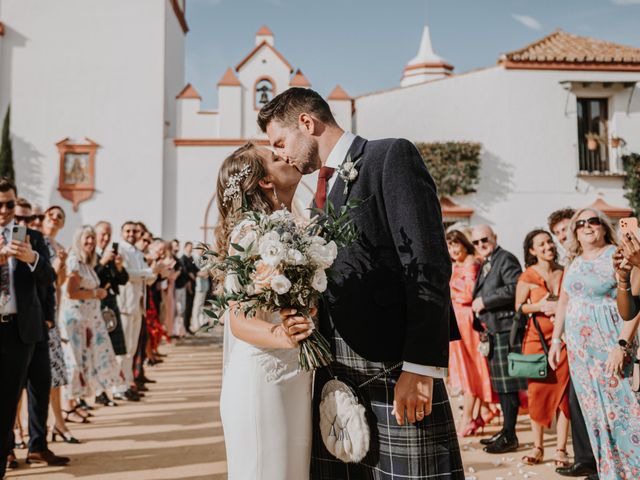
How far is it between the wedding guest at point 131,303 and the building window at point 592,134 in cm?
1867

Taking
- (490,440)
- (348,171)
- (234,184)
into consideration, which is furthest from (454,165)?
(348,171)

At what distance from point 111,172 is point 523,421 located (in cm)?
1841

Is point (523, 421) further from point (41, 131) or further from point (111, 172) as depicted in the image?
point (41, 131)

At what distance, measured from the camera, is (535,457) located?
533 cm

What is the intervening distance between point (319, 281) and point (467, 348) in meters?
5.29

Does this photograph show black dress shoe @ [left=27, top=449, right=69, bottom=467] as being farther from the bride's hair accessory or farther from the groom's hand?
the groom's hand

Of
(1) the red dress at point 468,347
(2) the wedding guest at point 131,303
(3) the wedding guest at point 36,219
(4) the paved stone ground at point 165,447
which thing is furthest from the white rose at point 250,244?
(2) the wedding guest at point 131,303

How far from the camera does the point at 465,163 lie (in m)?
21.5

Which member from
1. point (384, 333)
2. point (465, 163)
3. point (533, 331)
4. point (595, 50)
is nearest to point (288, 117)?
point (384, 333)

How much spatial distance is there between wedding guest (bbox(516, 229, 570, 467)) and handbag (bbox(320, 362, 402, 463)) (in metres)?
3.77

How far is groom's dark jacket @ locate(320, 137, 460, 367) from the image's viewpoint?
2051 millimetres

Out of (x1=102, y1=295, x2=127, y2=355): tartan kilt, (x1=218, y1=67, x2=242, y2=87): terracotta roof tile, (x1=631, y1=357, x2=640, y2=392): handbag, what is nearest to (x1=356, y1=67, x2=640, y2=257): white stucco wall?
(x1=218, y1=67, x2=242, y2=87): terracotta roof tile

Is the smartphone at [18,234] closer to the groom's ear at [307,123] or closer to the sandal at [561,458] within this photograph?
the groom's ear at [307,123]

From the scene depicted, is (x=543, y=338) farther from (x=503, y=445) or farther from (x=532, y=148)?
(x=532, y=148)
